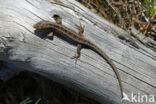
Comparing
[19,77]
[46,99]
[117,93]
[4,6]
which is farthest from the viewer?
[19,77]

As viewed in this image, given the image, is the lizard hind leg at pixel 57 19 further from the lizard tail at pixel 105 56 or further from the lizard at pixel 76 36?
the lizard tail at pixel 105 56

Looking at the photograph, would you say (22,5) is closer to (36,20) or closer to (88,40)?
(36,20)

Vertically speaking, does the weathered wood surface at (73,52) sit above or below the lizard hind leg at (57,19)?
below

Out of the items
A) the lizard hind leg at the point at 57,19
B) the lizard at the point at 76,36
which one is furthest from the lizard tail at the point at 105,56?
the lizard hind leg at the point at 57,19

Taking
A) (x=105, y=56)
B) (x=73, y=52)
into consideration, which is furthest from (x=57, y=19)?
(x=105, y=56)

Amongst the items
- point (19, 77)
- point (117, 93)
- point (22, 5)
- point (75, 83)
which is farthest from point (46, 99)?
point (22, 5)

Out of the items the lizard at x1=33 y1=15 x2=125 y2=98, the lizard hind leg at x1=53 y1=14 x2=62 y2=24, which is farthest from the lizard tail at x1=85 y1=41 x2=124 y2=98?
the lizard hind leg at x1=53 y1=14 x2=62 y2=24

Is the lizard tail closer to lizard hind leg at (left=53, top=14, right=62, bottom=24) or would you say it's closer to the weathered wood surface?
the weathered wood surface

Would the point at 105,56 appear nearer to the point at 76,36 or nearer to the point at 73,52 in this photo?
the point at 73,52
